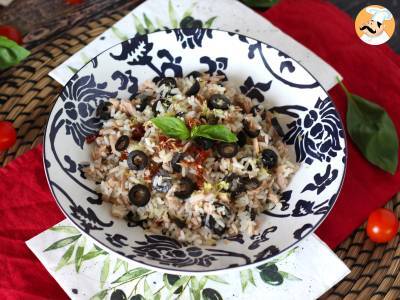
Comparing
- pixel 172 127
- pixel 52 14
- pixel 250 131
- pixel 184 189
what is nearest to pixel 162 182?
pixel 184 189

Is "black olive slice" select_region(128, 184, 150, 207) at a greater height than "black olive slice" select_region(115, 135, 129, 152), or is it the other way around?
"black olive slice" select_region(115, 135, 129, 152)

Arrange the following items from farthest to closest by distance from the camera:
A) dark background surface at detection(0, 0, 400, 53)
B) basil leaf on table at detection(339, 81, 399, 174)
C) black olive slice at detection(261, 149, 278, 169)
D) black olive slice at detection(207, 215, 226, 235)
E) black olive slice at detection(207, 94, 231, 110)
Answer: dark background surface at detection(0, 0, 400, 53) → basil leaf on table at detection(339, 81, 399, 174) → black olive slice at detection(207, 94, 231, 110) → black olive slice at detection(261, 149, 278, 169) → black olive slice at detection(207, 215, 226, 235)

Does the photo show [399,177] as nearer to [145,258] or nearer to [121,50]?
[145,258]

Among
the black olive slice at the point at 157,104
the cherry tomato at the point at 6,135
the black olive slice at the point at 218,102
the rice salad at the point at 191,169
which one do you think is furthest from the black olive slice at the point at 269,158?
the cherry tomato at the point at 6,135

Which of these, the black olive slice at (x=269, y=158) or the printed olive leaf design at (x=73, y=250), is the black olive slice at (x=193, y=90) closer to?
the black olive slice at (x=269, y=158)

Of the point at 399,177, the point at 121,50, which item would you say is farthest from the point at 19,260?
the point at 399,177

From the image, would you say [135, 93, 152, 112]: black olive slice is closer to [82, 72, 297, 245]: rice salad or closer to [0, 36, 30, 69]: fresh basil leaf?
[82, 72, 297, 245]: rice salad

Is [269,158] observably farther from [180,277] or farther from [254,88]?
[180,277]

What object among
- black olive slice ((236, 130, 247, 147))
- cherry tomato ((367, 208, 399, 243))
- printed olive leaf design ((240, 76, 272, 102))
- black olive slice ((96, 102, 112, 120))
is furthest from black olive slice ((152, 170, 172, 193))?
cherry tomato ((367, 208, 399, 243))
